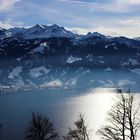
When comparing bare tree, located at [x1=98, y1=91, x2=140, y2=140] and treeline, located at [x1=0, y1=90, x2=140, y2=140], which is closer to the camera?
bare tree, located at [x1=98, y1=91, x2=140, y2=140]

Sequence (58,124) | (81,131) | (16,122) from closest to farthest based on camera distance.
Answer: (81,131)
(58,124)
(16,122)

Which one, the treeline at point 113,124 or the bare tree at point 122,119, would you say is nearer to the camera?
the bare tree at point 122,119

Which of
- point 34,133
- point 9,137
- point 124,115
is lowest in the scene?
point 9,137

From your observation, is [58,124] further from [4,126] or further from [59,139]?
[59,139]

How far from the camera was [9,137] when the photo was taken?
148 meters

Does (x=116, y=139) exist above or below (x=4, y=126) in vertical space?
above

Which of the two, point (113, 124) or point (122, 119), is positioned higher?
point (122, 119)

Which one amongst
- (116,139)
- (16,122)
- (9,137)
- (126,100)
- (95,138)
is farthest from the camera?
(16,122)

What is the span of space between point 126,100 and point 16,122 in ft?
554

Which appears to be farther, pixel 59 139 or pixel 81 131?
pixel 59 139

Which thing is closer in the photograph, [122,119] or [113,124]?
[122,119]

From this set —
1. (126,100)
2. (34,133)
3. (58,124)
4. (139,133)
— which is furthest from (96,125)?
(126,100)

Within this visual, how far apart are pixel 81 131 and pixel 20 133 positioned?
111m

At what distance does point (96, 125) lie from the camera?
595ft
